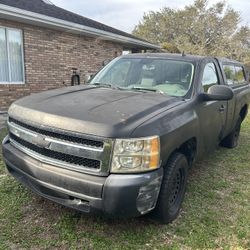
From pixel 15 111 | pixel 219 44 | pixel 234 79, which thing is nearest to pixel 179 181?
pixel 15 111

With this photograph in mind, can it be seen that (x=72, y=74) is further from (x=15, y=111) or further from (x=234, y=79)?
(x=15, y=111)

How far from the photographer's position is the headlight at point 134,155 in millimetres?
2699

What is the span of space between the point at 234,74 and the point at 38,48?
265 inches

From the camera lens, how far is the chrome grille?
2.71m

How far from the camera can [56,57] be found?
11273 mm

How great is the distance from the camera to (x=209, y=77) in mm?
4641

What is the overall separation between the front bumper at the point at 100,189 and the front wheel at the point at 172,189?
0.64ft

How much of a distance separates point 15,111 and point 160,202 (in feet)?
5.90

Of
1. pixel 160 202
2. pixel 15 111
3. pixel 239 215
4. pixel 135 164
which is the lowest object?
pixel 239 215

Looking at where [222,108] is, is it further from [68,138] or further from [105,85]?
[68,138]

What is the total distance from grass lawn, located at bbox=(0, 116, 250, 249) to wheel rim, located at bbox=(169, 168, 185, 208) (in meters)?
0.22

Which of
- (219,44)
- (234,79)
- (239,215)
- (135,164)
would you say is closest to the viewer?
(135,164)

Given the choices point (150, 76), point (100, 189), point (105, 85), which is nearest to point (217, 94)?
point (150, 76)

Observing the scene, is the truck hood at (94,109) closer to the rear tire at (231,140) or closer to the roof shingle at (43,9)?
the rear tire at (231,140)
